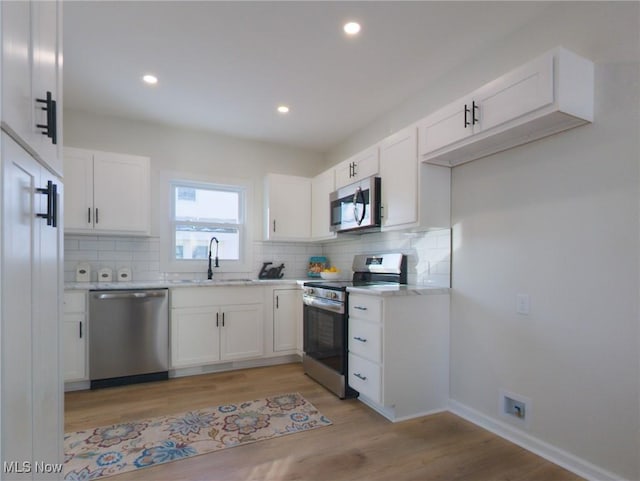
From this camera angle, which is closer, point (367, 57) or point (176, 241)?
point (367, 57)

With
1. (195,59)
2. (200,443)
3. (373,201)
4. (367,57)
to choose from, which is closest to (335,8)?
(367,57)

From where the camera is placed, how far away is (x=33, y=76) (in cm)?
104

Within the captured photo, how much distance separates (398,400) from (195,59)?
2.91 m

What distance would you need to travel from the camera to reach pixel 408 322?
260 centimetres

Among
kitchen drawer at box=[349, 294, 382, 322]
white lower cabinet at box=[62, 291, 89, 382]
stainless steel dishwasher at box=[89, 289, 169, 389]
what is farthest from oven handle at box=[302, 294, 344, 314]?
white lower cabinet at box=[62, 291, 89, 382]

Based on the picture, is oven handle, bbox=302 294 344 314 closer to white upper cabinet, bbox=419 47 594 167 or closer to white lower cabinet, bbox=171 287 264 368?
white lower cabinet, bbox=171 287 264 368

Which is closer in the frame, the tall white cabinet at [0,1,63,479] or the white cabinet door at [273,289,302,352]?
the tall white cabinet at [0,1,63,479]

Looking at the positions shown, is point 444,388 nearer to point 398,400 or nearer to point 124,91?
point 398,400

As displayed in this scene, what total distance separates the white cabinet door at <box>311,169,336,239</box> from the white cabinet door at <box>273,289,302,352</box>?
0.75 metres

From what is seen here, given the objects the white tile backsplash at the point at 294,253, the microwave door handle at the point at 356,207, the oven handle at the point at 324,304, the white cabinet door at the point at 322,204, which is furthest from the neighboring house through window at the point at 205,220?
the microwave door handle at the point at 356,207

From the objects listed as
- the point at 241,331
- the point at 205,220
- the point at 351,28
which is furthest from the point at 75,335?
the point at 351,28

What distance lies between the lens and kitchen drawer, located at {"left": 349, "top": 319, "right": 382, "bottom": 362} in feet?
8.36

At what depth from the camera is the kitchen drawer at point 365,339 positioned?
2.55 metres

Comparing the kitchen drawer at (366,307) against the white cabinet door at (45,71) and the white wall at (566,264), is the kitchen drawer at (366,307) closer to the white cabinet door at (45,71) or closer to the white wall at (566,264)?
the white wall at (566,264)
